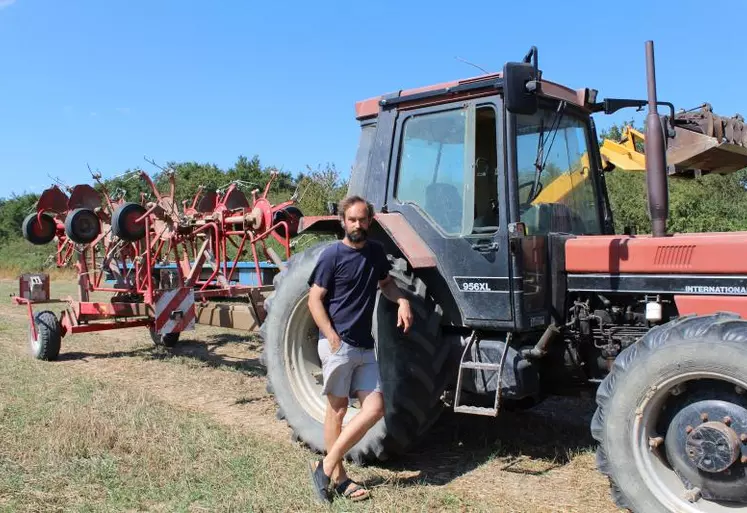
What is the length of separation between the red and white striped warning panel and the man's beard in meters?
4.01

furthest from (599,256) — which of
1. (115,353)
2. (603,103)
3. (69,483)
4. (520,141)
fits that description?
(115,353)

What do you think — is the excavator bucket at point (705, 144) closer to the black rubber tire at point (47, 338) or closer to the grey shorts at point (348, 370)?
the grey shorts at point (348, 370)

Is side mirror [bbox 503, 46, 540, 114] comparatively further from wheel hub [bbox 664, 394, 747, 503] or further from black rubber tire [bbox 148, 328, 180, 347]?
black rubber tire [bbox 148, 328, 180, 347]

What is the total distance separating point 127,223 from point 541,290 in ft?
16.6

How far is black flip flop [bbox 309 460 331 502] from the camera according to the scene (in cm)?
362

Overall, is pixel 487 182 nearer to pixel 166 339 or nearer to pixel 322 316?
pixel 322 316

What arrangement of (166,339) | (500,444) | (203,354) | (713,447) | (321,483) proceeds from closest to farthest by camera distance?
(713,447) → (321,483) → (500,444) → (203,354) → (166,339)

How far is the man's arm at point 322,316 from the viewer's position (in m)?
3.64

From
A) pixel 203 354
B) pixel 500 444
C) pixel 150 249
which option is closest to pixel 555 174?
pixel 500 444

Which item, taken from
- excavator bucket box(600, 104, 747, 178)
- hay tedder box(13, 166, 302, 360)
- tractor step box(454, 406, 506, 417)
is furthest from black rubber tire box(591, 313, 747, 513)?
hay tedder box(13, 166, 302, 360)

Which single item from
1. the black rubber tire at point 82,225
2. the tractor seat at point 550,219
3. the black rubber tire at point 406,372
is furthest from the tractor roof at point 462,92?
the black rubber tire at point 82,225

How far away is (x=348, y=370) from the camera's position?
12.2 ft

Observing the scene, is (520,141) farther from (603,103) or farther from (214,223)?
(214,223)

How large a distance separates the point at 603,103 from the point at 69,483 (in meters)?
4.01
